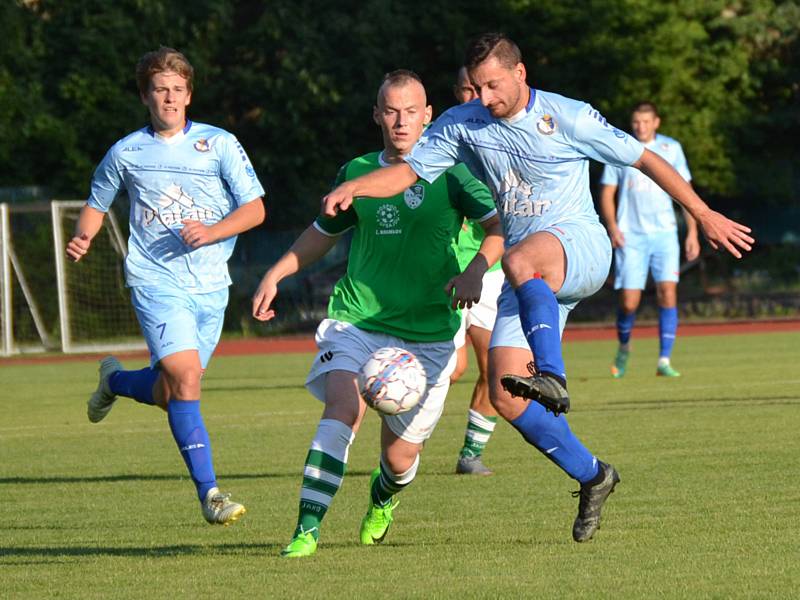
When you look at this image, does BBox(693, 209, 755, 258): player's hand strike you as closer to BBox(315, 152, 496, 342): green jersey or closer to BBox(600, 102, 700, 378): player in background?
BBox(315, 152, 496, 342): green jersey

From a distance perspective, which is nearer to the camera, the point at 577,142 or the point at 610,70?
the point at 577,142

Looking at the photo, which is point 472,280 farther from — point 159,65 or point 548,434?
point 159,65

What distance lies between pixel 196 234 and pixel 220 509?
1277 mm

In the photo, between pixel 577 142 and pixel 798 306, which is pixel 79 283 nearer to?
pixel 798 306

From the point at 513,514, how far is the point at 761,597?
2.25 meters

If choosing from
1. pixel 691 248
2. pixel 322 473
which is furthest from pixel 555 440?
pixel 691 248

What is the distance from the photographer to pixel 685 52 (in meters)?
32.7

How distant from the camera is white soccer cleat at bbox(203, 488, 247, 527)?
263 inches

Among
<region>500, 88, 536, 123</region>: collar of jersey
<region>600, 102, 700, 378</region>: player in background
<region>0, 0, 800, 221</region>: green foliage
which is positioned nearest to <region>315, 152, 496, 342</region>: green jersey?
<region>500, 88, 536, 123</region>: collar of jersey

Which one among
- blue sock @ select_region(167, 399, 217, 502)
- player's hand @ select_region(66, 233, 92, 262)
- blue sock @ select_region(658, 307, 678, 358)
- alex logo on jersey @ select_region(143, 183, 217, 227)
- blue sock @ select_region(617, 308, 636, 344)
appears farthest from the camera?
blue sock @ select_region(658, 307, 678, 358)

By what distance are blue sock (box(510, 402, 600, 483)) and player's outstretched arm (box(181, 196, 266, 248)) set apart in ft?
5.70

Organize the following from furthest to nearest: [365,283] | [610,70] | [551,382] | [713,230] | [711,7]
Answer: [711,7], [610,70], [365,283], [713,230], [551,382]

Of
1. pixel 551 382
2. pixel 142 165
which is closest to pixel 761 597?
pixel 551 382

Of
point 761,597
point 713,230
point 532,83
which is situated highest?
point 713,230
